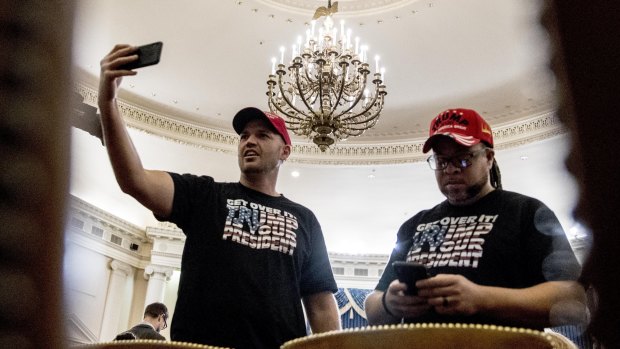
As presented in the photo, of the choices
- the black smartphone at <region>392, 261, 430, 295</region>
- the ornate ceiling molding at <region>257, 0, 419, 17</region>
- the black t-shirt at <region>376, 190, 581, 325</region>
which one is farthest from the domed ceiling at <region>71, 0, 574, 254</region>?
the black smartphone at <region>392, 261, 430, 295</region>

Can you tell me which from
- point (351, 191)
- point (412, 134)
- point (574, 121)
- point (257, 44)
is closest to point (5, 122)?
point (574, 121)

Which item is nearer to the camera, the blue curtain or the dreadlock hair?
the dreadlock hair

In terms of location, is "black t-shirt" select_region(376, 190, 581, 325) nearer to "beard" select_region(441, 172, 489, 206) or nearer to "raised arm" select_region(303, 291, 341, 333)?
"beard" select_region(441, 172, 489, 206)

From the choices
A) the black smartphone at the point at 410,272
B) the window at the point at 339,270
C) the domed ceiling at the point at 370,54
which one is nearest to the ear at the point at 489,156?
the black smartphone at the point at 410,272

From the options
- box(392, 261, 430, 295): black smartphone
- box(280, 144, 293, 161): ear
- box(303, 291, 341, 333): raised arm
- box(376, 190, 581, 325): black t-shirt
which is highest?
box(280, 144, 293, 161): ear

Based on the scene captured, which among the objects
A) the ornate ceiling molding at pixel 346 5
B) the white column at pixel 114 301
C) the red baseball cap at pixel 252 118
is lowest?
the white column at pixel 114 301

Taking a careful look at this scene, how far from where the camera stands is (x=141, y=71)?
7402 mm

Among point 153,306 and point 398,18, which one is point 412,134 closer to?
point 398,18

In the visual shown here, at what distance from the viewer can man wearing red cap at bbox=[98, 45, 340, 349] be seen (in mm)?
1700

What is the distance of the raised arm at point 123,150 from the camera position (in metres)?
1.55

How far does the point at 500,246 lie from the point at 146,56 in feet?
3.58

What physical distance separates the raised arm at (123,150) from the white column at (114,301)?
8935 millimetres

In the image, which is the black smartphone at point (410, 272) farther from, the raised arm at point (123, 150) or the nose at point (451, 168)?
the raised arm at point (123, 150)

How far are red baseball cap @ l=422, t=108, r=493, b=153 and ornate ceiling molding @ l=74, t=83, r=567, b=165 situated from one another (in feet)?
21.0
